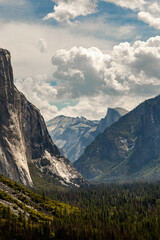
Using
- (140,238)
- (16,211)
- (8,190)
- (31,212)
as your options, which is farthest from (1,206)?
(140,238)

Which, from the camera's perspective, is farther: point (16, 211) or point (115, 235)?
point (16, 211)

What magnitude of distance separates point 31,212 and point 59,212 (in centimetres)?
3296

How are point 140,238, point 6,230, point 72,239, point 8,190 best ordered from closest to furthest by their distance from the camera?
point 6,230, point 72,239, point 140,238, point 8,190

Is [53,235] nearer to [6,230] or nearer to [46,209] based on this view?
[6,230]

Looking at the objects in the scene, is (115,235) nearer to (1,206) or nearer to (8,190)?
(1,206)

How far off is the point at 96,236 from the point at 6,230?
1452 inches

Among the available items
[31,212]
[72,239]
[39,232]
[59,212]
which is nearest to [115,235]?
[72,239]

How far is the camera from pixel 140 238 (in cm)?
13975

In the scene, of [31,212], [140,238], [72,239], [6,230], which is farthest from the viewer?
[31,212]

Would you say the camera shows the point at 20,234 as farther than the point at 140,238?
No

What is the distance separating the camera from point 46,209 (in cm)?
18225

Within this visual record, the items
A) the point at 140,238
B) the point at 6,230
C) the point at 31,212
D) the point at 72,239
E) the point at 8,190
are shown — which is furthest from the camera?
the point at 8,190

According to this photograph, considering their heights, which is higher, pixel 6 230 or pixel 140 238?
pixel 6 230

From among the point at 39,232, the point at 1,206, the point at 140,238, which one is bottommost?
the point at 140,238
